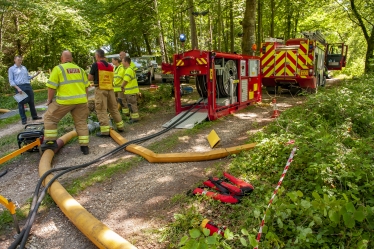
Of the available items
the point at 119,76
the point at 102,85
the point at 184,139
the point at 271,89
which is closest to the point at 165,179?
the point at 184,139

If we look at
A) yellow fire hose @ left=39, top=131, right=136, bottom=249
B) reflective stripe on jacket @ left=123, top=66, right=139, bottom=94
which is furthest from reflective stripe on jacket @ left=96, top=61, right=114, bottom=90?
yellow fire hose @ left=39, top=131, right=136, bottom=249

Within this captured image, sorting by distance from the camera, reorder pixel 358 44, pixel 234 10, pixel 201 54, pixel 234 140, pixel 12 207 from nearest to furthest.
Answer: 1. pixel 12 207
2. pixel 234 140
3. pixel 201 54
4. pixel 234 10
5. pixel 358 44

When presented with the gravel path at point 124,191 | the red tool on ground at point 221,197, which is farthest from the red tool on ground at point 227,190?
the gravel path at point 124,191

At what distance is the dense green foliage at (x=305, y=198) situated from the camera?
7.23 feet

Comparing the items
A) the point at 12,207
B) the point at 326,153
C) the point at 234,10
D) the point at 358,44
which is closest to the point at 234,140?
the point at 326,153

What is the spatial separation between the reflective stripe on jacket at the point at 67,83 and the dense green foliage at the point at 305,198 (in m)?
3.05

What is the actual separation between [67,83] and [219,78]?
424 centimetres

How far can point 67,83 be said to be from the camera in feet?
17.0

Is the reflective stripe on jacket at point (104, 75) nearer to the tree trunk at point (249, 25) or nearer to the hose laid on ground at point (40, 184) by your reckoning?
the hose laid on ground at point (40, 184)

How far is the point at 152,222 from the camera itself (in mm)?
3104

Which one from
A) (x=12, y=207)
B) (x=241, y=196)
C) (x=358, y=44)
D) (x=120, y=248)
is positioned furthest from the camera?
(x=358, y=44)

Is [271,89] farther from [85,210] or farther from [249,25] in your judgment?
[85,210]

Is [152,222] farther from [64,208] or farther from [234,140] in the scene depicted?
[234,140]

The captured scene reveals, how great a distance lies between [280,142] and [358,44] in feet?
98.5
